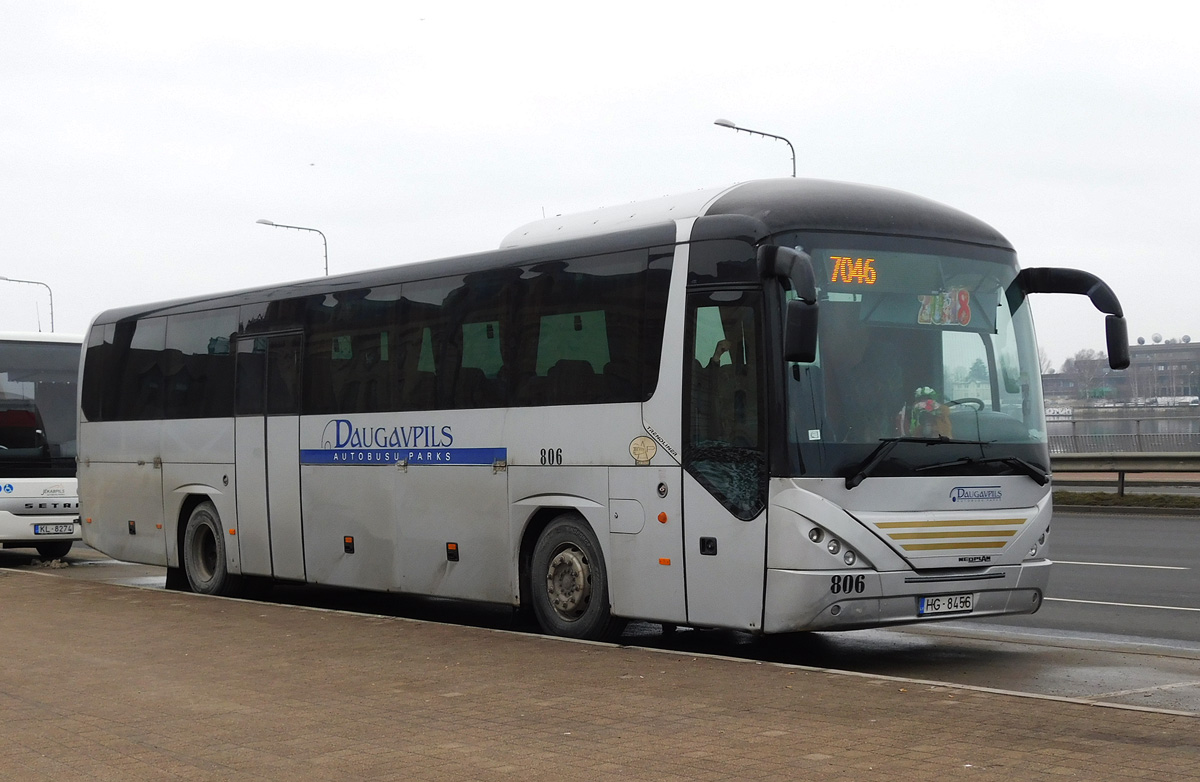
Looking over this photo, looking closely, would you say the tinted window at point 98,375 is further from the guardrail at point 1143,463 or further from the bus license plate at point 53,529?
the guardrail at point 1143,463

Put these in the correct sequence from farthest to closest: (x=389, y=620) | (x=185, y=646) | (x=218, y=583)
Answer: (x=218, y=583) → (x=389, y=620) → (x=185, y=646)

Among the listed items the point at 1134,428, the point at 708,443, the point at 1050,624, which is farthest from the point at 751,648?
the point at 1134,428

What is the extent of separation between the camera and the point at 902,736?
24.3ft

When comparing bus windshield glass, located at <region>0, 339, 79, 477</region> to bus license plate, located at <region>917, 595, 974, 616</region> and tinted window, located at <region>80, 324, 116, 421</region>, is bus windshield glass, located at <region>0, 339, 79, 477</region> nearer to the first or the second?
tinted window, located at <region>80, 324, 116, 421</region>

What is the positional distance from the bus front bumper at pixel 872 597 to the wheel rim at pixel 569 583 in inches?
79.2

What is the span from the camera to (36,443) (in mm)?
22156

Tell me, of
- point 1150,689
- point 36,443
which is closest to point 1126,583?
point 1150,689

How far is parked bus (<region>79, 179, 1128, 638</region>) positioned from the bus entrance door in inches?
42.0

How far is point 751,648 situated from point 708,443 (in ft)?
6.87

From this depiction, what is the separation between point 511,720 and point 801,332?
10.4ft

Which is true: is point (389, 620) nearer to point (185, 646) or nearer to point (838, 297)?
point (185, 646)

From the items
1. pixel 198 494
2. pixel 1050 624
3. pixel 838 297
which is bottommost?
pixel 1050 624

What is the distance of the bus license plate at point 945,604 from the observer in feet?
34.8

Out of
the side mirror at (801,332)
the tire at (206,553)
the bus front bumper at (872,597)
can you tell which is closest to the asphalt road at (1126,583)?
the bus front bumper at (872,597)
